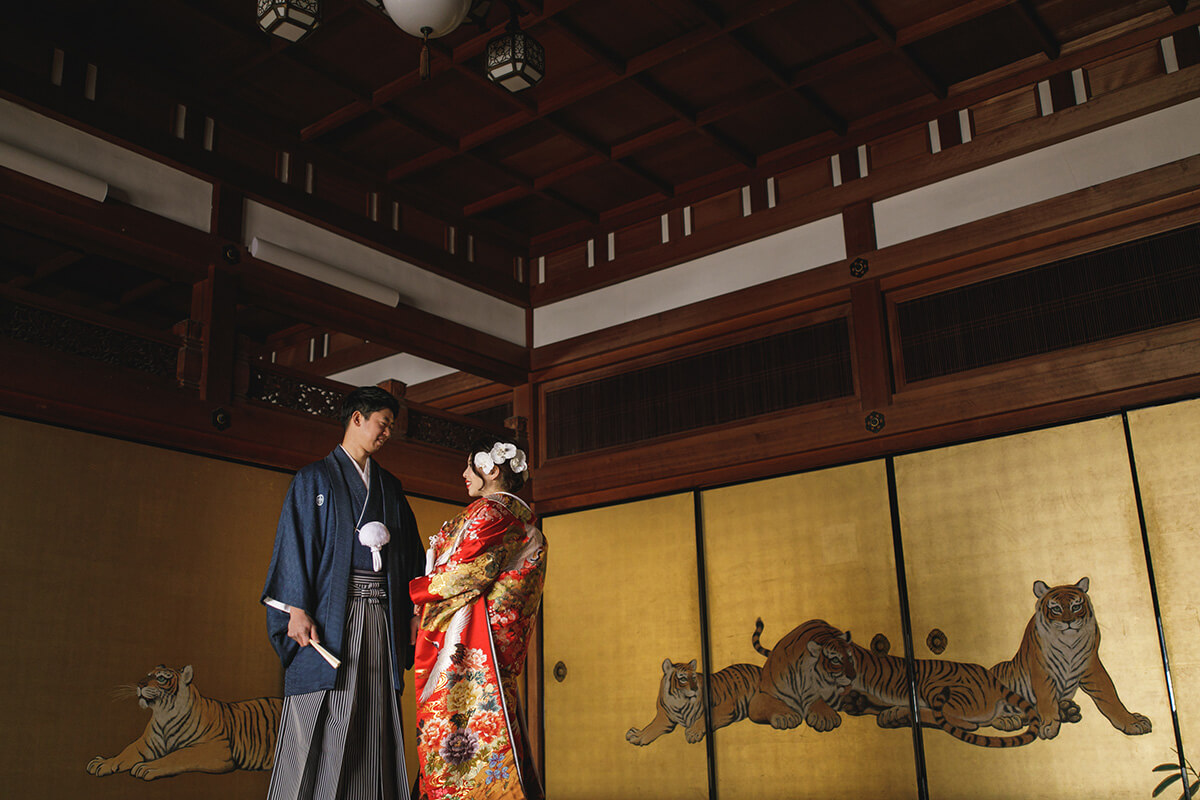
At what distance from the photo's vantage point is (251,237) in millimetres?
4469

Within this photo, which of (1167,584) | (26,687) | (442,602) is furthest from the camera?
(1167,584)

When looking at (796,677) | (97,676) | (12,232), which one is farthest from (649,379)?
Answer: (12,232)

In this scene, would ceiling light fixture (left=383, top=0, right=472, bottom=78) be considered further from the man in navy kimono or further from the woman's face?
the woman's face

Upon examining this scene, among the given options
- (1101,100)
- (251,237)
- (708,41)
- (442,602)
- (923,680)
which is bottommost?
(923,680)

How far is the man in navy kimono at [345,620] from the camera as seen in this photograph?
2.68 metres

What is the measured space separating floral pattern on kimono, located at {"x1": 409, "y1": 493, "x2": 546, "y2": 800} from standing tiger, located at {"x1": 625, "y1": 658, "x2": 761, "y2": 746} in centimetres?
187

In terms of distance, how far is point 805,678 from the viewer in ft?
14.8

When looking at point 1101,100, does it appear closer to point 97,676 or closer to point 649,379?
point 649,379

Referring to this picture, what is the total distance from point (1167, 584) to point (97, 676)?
3.86 metres

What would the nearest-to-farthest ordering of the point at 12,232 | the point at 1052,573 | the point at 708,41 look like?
the point at 1052,573
the point at 708,41
the point at 12,232

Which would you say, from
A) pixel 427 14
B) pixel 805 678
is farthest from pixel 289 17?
pixel 805 678

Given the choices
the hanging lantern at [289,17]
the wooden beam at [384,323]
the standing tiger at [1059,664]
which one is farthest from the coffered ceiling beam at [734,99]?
the standing tiger at [1059,664]

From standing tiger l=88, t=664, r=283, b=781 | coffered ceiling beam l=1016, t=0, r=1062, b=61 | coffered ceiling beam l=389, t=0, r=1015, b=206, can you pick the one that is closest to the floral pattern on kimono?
standing tiger l=88, t=664, r=283, b=781

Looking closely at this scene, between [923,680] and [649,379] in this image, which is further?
[649,379]
